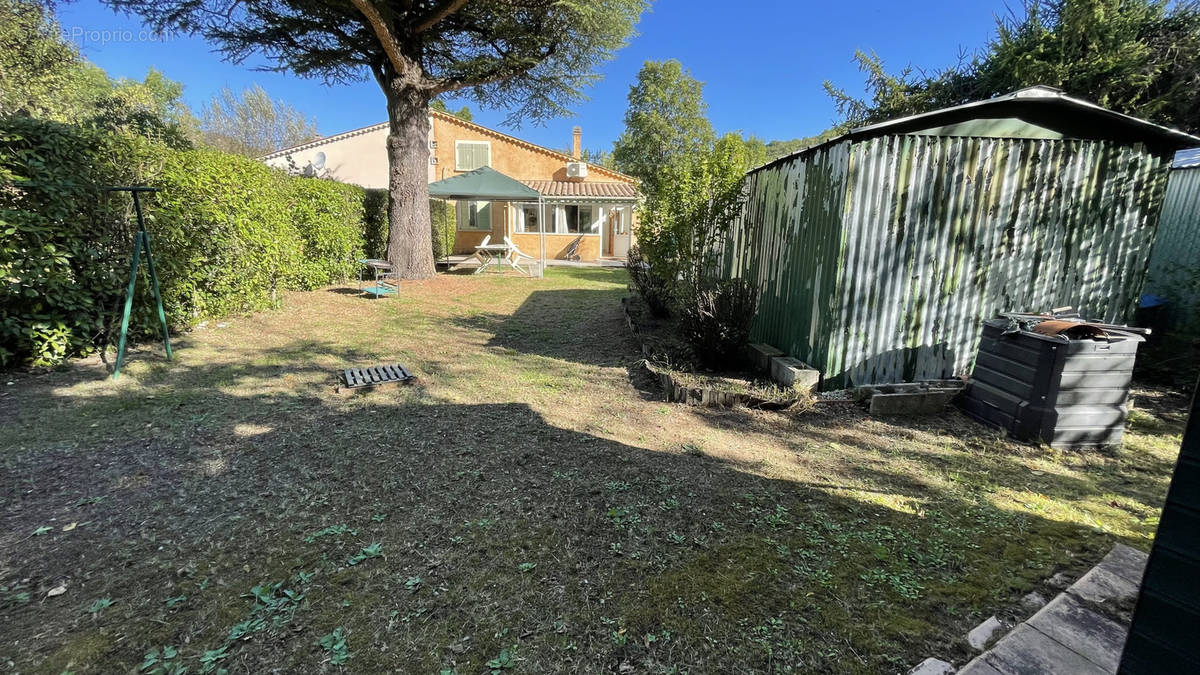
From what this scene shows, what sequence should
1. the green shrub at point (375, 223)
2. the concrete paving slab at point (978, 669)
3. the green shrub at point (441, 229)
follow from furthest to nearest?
the green shrub at point (441, 229)
the green shrub at point (375, 223)
the concrete paving slab at point (978, 669)

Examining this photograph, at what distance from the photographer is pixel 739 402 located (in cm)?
458

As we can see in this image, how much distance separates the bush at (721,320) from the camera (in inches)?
210

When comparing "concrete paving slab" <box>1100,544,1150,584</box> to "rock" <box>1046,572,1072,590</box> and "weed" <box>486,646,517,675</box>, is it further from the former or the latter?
"weed" <box>486,646,517,675</box>

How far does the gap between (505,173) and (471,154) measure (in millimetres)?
1885

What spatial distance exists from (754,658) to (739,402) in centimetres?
293

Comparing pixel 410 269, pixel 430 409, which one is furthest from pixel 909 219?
pixel 410 269

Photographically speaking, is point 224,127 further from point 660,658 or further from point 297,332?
point 660,658

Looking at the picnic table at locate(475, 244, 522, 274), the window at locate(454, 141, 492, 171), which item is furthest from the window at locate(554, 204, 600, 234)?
the picnic table at locate(475, 244, 522, 274)

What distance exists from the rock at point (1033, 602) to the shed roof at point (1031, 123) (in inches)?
141

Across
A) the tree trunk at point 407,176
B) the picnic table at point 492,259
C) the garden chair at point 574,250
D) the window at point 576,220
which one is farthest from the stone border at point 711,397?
the window at point 576,220

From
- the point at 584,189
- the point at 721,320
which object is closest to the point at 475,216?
the point at 584,189

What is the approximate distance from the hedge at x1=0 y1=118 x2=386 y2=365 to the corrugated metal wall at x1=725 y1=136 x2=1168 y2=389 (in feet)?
22.8

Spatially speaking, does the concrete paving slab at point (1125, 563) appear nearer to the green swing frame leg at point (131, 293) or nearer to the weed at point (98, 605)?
the weed at point (98, 605)

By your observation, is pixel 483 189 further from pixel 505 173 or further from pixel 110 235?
pixel 110 235
